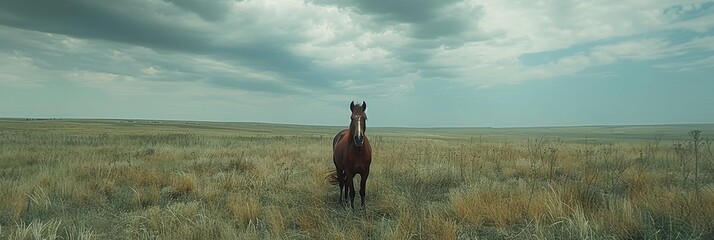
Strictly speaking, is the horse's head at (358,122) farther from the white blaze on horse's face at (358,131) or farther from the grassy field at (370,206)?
the grassy field at (370,206)

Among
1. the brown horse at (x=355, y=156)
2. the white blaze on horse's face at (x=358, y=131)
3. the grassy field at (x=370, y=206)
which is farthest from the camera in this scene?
the brown horse at (x=355, y=156)

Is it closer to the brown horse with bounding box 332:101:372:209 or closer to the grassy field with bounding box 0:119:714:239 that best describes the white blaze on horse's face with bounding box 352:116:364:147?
the brown horse with bounding box 332:101:372:209

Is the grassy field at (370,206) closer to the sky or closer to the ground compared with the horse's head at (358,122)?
closer to the ground

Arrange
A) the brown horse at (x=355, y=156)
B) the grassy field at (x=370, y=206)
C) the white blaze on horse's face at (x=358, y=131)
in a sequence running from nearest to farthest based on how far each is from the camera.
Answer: the grassy field at (x=370, y=206) < the white blaze on horse's face at (x=358, y=131) < the brown horse at (x=355, y=156)

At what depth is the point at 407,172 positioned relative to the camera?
9.77 metres

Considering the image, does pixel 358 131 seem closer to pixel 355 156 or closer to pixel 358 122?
pixel 358 122

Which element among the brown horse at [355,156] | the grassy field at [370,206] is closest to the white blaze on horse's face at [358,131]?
the brown horse at [355,156]

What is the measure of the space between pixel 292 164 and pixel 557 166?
8.27m

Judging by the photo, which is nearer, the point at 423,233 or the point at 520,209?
the point at 423,233

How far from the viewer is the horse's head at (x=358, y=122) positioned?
19.6 ft

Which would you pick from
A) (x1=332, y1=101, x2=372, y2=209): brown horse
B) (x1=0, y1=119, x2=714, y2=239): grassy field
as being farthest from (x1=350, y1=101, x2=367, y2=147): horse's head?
(x1=0, y1=119, x2=714, y2=239): grassy field

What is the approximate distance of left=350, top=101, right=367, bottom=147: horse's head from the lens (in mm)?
5983

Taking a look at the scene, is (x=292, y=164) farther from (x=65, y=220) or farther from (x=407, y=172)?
(x=65, y=220)

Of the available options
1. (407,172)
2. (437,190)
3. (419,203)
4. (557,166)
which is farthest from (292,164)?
(557,166)
